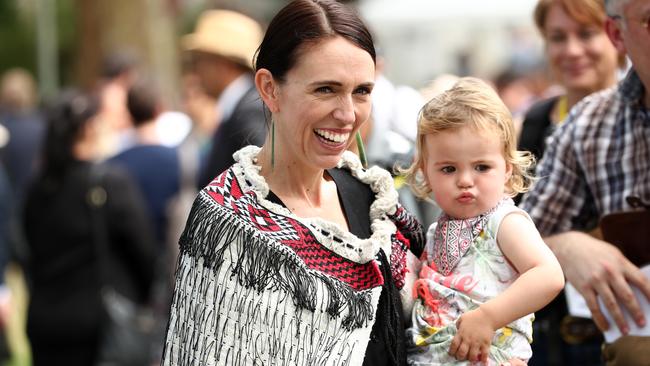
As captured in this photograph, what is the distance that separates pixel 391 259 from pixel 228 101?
367 centimetres

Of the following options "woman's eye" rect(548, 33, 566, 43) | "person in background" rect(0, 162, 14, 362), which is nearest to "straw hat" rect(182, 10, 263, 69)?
"woman's eye" rect(548, 33, 566, 43)

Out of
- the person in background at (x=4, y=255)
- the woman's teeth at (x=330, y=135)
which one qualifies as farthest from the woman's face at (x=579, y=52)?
the person in background at (x=4, y=255)

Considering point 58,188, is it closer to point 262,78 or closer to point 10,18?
point 262,78

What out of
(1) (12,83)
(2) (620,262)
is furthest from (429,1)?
(2) (620,262)

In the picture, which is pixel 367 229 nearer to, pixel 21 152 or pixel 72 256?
pixel 72 256

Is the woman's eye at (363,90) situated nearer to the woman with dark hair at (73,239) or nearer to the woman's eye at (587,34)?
the woman's eye at (587,34)

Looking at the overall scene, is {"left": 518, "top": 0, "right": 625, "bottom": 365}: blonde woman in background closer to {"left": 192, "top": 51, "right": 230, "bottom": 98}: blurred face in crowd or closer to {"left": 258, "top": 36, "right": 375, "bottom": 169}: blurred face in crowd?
{"left": 258, "top": 36, "right": 375, "bottom": 169}: blurred face in crowd

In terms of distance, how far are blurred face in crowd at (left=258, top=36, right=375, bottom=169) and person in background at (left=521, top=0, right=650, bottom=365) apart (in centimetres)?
109

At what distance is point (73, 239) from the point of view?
752cm

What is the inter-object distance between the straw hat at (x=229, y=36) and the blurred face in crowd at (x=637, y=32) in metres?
3.12

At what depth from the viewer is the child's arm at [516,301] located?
325 centimetres

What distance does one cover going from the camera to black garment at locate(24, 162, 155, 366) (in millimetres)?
7371

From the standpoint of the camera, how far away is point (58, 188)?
7.57 m

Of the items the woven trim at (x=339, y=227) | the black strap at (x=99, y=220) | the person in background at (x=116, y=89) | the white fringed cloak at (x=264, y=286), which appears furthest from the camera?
the person in background at (x=116, y=89)
